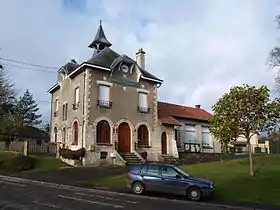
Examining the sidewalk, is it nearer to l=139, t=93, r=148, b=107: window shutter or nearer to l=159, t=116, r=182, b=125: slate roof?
l=139, t=93, r=148, b=107: window shutter

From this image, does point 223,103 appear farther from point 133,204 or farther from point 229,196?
point 133,204

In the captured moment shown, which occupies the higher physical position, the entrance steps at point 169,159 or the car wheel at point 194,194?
the entrance steps at point 169,159

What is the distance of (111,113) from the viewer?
2967 cm

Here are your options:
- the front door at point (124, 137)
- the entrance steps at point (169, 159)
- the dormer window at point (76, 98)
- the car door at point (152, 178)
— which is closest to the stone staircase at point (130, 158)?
the front door at point (124, 137)

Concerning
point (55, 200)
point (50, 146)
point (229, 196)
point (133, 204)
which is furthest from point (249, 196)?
point (50, 146)

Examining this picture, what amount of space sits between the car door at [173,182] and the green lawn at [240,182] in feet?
5.53

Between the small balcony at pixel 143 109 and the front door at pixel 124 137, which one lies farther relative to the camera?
the small balcony at pixel 143 109

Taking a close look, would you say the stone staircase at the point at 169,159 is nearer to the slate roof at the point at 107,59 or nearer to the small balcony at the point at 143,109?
the small balcony at the point at 143,109

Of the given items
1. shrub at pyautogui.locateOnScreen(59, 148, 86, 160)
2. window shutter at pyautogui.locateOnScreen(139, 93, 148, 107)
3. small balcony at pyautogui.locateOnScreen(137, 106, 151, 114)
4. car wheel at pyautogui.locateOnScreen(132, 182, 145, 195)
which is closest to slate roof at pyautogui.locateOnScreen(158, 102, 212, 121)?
small balcony at pyautogui.locateOnScreen(137, 106, 151, 114)

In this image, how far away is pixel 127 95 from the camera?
31016mm

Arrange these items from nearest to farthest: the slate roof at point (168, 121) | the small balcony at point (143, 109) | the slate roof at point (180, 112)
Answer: the small balcony at point (143, 109) → the slate roof at point (168, 121) → the slate roof at point (180, 112)

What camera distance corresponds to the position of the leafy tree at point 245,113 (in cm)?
1881

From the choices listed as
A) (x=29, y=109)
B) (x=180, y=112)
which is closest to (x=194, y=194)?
(x=180, y=112)

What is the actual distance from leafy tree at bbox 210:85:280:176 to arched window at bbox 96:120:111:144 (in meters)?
12.0
